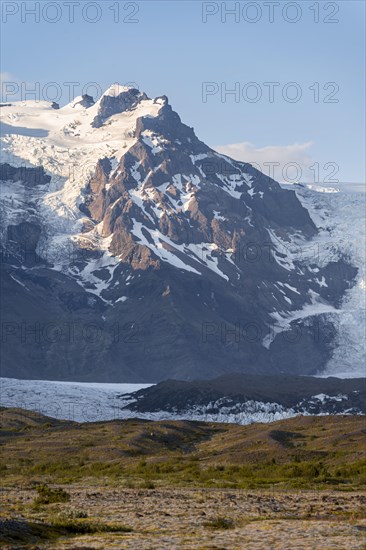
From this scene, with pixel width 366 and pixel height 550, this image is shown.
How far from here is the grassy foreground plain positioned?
2631 centimetres

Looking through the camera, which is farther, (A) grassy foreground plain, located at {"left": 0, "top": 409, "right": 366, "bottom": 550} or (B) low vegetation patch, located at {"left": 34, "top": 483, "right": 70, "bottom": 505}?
(B) low vegetation patch, located at {"left": 34, "top": 483, "right": 70, "bottom": 505}

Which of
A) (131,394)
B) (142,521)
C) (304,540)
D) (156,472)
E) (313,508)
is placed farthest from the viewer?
(131,394)

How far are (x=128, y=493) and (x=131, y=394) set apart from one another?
15503cm

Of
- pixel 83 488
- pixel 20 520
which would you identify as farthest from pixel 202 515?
pixel 83 488

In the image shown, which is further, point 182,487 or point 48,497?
point 182,487

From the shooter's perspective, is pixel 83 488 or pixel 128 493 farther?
pixel 83 488

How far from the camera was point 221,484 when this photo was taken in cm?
4966

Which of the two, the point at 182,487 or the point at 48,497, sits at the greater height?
the point at 48,497

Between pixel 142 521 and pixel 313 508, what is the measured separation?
6766 mm

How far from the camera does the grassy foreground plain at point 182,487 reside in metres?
26.3

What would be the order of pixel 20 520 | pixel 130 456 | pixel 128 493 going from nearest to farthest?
1. pixel 20 520
2. pixel 128 493
3. pixel 130 456

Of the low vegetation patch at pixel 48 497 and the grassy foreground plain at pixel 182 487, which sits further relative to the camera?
the low vegetation patch at pixel 48 497

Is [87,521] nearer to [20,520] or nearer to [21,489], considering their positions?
[20,520]

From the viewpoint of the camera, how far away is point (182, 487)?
158 ft
